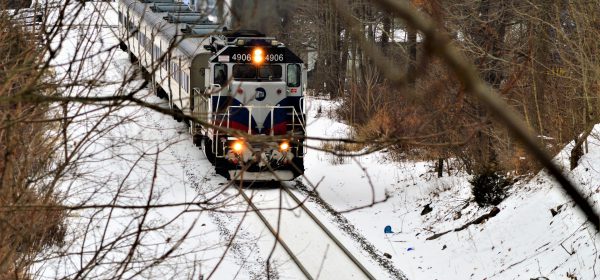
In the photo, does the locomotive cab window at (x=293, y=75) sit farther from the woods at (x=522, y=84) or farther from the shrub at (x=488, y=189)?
the shrub at (x=488, y=189)

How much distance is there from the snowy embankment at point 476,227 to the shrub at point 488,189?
21 cm

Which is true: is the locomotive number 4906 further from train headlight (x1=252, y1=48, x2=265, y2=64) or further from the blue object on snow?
the blue object on snow

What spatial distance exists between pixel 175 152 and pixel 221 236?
22.9ft

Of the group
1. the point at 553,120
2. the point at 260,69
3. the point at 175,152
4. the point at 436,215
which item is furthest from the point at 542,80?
the point at 175,152

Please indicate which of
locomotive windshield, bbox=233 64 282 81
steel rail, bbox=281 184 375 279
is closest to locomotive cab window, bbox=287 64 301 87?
locomotive windshield, bbox=233 64 282 81

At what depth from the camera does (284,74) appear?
751 inches

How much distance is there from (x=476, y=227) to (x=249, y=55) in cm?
618

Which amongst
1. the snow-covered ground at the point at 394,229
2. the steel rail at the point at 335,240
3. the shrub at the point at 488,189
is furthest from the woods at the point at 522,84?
the steel rail at the point at 335,240

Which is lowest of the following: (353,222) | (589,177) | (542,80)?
(353,222)

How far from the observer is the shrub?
16.5 metres

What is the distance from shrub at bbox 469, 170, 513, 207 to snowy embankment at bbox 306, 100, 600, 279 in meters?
0.21

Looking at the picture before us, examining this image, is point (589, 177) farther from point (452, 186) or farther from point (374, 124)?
point (374, 124)

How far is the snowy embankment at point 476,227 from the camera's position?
42.5 feet

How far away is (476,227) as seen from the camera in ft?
52.0
